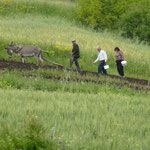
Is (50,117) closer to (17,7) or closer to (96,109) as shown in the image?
(96,109)

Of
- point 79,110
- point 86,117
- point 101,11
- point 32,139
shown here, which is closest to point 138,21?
point 101,11

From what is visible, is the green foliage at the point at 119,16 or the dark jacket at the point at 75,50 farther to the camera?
the green foliage at the point at 119,16

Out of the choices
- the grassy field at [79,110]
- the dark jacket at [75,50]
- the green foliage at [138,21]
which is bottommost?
the grassy field at [79,110]

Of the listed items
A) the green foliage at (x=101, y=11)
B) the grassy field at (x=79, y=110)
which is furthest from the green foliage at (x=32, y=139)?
the green foliage at (x=101, y=11)

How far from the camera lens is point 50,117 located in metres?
8.77

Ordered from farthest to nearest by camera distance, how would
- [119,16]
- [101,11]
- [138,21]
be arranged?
[101,11] < [119,16] < [138,21]

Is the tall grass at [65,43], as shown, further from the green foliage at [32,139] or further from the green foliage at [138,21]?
the green foliage at [32,139]

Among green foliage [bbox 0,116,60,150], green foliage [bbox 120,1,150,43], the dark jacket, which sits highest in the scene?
green foliage [bbox 120,1,150,43]

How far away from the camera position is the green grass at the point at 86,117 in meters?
7.20

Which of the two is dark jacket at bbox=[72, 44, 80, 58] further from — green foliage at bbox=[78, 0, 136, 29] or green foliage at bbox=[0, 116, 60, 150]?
green foliage at bbox=[78, 0, 136, 29]

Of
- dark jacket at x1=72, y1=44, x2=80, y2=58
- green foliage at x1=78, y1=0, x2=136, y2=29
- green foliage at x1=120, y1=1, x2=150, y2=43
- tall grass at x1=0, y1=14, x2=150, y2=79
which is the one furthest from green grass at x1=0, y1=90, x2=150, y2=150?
green foliage at x1=78, y1=0, x2=136, y2=29

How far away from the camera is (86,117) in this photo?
9234mm

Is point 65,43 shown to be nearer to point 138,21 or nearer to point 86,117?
point 138,21

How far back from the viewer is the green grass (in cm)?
720
